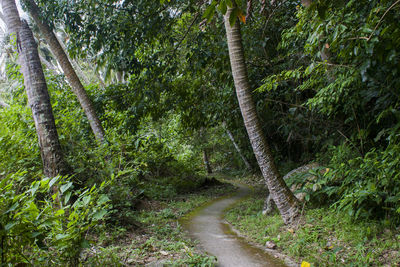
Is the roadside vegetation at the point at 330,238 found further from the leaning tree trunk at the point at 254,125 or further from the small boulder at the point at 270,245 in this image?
the leaning tree trunk at the point at 254,125

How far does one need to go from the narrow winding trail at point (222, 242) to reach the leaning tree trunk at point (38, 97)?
271 centimetres

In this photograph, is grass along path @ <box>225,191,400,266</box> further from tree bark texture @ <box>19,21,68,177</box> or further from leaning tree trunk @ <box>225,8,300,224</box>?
tree bark texture @ <box>19,21,68,177</box>

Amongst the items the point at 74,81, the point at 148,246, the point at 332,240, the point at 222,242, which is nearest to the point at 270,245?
the point at 222,242

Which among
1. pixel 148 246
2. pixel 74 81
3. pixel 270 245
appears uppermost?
pixel 74 81

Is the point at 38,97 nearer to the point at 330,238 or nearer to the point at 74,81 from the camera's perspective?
the point at 74,81

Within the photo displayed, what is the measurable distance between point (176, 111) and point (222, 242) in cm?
457

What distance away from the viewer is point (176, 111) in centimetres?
812

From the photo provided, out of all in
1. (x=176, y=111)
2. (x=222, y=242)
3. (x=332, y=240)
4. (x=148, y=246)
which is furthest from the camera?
(x=176, y=111)

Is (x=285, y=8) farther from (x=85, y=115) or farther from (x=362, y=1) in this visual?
(x=85, y=115)

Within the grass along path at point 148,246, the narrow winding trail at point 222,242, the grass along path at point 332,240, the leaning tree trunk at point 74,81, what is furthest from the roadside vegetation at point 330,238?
the leaning tree trunk at point 74,81

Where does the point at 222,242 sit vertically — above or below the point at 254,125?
below

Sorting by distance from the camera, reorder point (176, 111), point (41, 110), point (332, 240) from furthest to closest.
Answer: point (176, 111) → point (41, 110) → point (332, 240)

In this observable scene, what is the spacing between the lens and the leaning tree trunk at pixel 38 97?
161 inches

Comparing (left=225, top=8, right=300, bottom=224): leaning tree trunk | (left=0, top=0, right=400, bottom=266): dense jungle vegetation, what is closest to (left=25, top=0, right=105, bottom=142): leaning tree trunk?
(left=0, top=0, right=400, bottom=266): dense jungle vegetation
